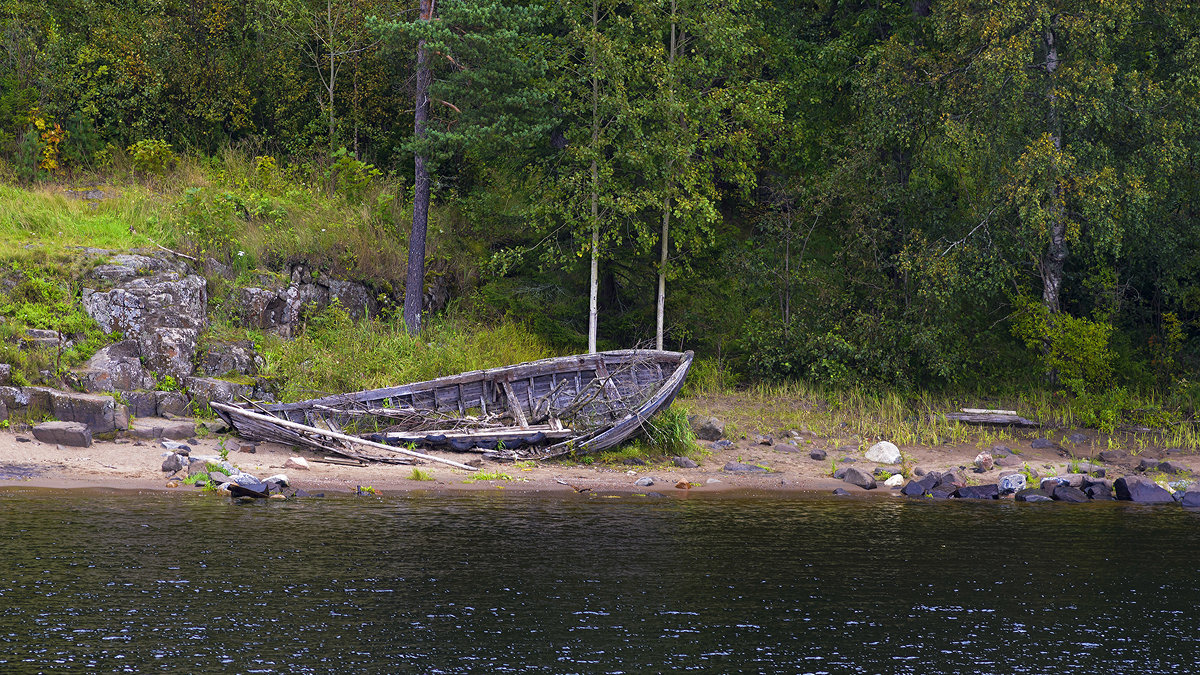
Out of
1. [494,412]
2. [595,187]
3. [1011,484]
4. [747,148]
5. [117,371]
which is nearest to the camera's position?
[1011,484]

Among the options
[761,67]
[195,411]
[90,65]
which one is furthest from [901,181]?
[90,65]

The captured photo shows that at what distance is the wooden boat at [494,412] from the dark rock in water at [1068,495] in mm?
6913

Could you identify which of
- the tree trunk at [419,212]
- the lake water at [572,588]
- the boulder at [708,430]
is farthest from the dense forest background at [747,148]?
the lake water at [572,588]

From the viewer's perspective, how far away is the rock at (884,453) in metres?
20.9

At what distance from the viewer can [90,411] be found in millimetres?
18641

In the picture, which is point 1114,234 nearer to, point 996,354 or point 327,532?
point 996,354

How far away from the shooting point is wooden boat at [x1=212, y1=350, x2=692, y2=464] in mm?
18734

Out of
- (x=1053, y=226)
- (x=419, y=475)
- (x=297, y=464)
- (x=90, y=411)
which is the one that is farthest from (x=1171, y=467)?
(x=90, y=411)

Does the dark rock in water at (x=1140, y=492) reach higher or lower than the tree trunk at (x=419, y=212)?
lower

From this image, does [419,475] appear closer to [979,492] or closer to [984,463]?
[979,492]

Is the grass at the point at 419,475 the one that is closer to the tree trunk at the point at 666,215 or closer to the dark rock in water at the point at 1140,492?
the tree trunk at the point at 666,215

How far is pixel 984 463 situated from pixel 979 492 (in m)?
1.93

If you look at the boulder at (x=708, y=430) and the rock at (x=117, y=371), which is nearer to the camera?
the rock at (x=117, y=371)

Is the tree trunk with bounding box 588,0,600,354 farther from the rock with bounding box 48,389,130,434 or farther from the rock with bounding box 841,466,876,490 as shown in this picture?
the rock with bounding box 48,389,130,434
